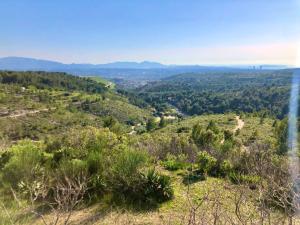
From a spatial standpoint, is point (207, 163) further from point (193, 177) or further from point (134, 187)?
point (134, 187)

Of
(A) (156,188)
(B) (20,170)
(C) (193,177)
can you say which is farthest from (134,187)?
(B) (20,170)

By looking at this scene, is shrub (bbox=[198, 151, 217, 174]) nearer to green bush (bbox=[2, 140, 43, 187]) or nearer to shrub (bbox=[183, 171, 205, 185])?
shrub (bbox=[183, 171, 205, 185])

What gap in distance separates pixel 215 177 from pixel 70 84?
352 ft

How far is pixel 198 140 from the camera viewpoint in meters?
27.8

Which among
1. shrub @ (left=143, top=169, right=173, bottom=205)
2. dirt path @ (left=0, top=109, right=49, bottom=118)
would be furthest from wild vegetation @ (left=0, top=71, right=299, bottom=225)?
dirt path @ (left=0, top=109, right=49, bottom=118)

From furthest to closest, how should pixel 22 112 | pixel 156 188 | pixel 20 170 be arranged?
1. pixel 22 112
2. pixel 20 170
3. pixel 156 188

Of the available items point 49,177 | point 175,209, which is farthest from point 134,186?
point 49,177

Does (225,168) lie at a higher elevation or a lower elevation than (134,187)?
lower

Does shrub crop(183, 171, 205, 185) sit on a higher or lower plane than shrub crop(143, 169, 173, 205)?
lower

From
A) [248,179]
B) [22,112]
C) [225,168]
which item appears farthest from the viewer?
[22,112]

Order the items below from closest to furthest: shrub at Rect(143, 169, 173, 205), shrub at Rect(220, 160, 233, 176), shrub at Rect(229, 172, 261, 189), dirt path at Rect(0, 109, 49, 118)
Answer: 1. shrub at Rect(143, 169, 173, 205)
2. shrub at Rect(229, 172, 261, 189)
3. shrub at Rect(220, 160, 233, 176)
4. dirt path at Rect(0, 109, 49, 118)

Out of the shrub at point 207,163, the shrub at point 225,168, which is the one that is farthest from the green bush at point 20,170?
the shrub at point 225,168

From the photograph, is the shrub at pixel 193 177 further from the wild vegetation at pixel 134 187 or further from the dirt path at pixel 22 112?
the dirt path at pixel 22 112

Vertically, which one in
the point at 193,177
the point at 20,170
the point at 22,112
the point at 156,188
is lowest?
the point at 22,112
